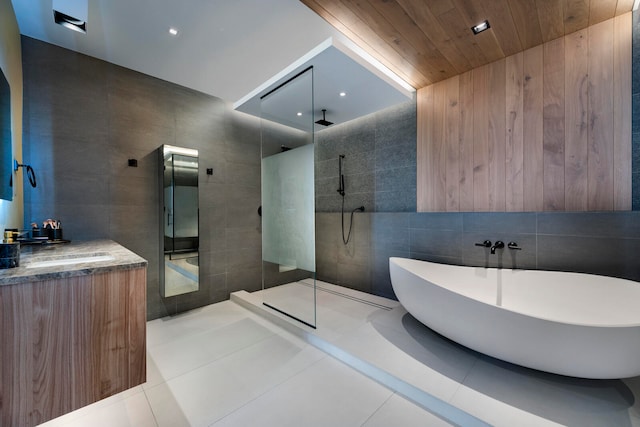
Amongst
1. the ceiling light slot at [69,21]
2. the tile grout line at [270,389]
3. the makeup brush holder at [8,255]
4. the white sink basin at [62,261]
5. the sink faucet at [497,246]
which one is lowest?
the tile grout line at [270,389]

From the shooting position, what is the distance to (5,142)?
61.0 inches

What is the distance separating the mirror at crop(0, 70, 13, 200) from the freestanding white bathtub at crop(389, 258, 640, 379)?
2.68 m

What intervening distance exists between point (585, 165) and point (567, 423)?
184 cm

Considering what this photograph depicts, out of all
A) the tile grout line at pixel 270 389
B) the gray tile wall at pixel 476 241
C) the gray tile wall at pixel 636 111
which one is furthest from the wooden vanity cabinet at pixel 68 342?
the gray tile wall at pixel 636 111

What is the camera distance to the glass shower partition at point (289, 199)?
2.63 m

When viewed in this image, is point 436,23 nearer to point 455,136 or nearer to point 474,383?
point 455,136

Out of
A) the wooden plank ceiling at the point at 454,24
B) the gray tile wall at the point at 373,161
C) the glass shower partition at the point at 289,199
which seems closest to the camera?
the wooden plank ceiling at the point at 454,24

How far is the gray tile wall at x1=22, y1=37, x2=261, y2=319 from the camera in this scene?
2.19m

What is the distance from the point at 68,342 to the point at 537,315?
87.8 inches

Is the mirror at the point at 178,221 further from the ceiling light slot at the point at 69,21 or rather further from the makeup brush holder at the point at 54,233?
the ceiling light slot at the point at 69,21

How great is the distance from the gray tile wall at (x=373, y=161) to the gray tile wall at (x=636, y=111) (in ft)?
5.37

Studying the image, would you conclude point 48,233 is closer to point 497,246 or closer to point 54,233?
point 54,233

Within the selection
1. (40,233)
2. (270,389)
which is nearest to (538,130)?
(270,389)

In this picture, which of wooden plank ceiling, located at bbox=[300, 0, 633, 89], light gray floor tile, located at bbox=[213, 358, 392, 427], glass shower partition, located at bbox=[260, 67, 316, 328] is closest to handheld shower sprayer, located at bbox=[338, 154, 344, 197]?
glass shower partition, located at bbox=[260, 67, 316, 328]
